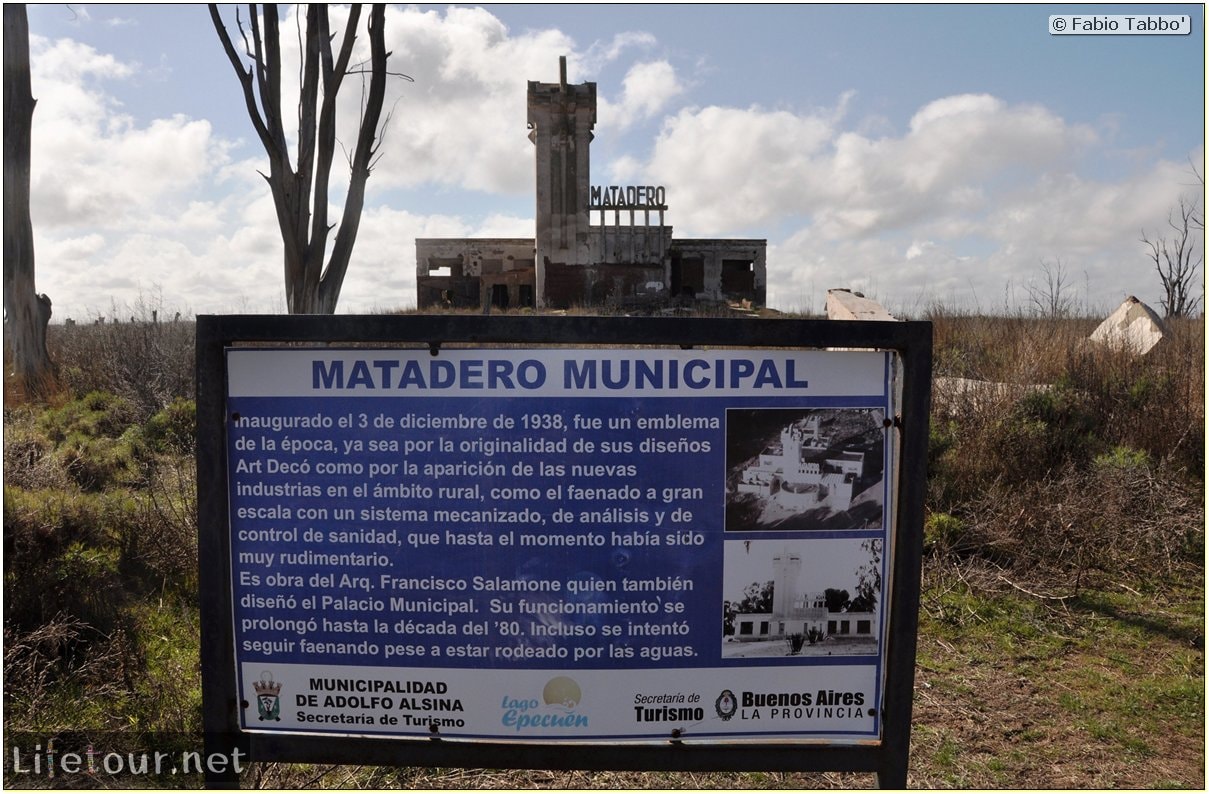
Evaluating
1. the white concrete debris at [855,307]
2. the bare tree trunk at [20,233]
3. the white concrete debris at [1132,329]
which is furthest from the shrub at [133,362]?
the white concrete debris at [1132,329]

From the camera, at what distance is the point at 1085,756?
3428 mm

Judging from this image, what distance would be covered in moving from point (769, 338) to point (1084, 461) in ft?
20.6

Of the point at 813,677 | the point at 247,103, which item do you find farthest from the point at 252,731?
the point at 247,103

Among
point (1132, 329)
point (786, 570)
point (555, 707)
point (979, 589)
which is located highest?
point (1132, 329)

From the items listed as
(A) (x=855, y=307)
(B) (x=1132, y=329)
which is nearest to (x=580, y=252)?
(B) (x=1132, y=329)

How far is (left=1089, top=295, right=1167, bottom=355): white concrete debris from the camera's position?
1055cm

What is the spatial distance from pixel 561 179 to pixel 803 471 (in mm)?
31389

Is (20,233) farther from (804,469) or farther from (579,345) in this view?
(804,469)

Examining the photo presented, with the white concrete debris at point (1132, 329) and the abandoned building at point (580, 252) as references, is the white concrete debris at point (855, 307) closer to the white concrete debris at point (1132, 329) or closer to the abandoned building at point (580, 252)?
the white concrete debris at point (1132, 329)

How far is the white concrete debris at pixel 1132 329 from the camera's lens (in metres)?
10.6

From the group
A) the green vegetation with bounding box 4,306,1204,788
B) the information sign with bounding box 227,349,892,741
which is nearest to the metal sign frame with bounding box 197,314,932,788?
the information sign with bounding box 227,349,892,741

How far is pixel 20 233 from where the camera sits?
10.3 m

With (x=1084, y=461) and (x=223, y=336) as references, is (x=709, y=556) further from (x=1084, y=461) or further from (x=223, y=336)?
(x=1084, y=461)

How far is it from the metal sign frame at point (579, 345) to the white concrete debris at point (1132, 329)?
9222 millimetres
